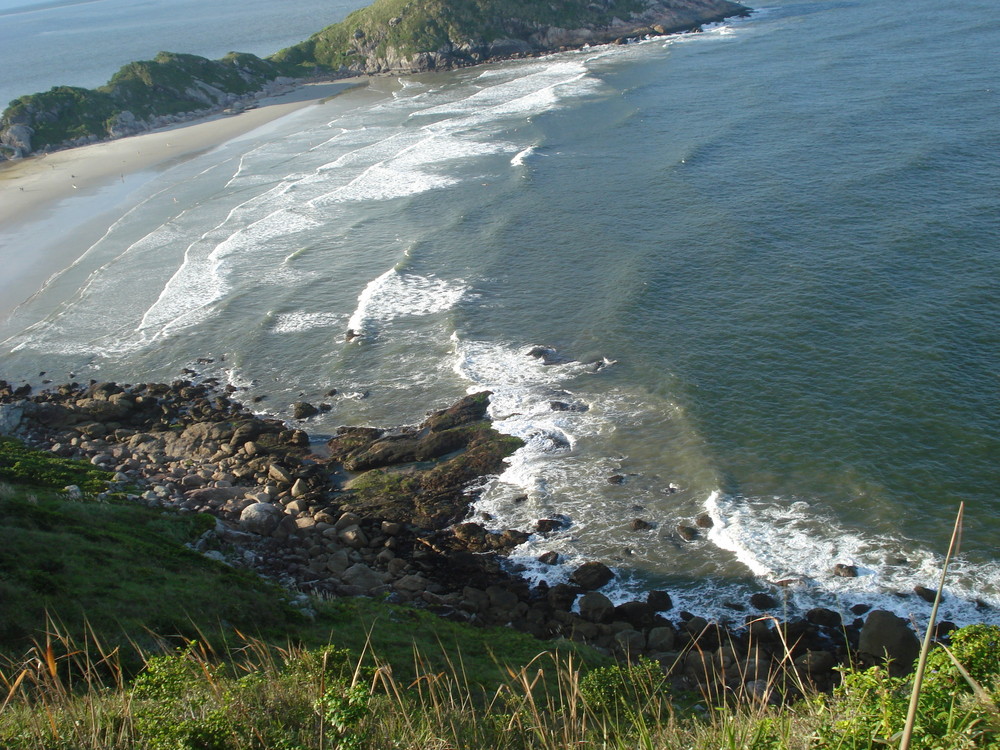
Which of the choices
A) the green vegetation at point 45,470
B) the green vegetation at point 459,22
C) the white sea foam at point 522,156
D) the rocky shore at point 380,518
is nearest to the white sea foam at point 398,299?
the rocky shore at point 380,518

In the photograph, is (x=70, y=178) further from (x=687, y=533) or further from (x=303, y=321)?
(x=687, y=533)

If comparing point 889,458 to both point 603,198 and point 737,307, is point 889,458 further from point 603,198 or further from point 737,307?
point 603,198

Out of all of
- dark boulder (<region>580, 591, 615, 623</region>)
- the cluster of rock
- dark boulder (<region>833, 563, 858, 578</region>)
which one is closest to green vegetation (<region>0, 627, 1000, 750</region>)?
dark boulder (<region>580, 591, 615, 623</region>)

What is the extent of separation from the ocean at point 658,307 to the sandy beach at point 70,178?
2.20 m

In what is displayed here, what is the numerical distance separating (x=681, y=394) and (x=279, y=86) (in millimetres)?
98381

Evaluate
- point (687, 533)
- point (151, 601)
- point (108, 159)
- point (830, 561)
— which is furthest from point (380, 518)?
point (108, 159)

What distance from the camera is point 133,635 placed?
16266mm

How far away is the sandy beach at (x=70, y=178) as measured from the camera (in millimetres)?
52344

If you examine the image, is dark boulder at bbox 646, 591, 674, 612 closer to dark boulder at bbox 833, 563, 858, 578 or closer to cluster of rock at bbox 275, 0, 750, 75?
dark boulder at bbox 833, 563, 858, 578

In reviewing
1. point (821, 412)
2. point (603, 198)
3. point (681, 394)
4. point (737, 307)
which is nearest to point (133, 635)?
point (681, 394)

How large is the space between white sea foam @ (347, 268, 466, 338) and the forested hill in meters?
67.7

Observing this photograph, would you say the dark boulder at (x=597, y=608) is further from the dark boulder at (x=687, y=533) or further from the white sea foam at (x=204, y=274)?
the white sea foam at (x=204, y=274)

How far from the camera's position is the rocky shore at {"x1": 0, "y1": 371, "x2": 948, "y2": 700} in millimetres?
19625

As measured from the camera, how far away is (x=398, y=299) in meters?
41.4
